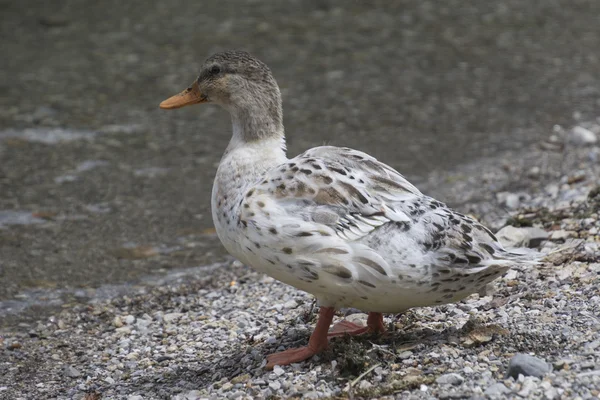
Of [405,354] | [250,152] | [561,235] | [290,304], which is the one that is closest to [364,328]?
[405,354]

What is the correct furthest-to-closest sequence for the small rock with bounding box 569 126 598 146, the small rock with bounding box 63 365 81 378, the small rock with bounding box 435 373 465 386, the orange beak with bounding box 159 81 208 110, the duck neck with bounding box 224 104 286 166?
1. the small rock with bounding box 569 126 598 146
2. the orange beak with bounding box 159 81 208 110
3. the small rock with bounding box 63 365 81 378
4. the duck neck with bounding box 224 104 286 166
5. the small rock with bounding box 435 373 465 386

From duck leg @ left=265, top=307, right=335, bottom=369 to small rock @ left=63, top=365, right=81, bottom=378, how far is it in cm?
147

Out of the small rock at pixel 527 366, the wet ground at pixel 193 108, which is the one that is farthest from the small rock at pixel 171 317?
the small rock at pixel 527 366

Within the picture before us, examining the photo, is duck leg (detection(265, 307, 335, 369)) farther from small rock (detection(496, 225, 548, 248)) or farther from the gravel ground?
small rock (detection(496, 225, 548, 248))

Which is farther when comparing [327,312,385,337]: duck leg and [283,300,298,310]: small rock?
[283,300,298,310]: small rock

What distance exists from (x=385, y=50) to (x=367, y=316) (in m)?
8.44

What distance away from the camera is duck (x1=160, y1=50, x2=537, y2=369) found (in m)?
4.63

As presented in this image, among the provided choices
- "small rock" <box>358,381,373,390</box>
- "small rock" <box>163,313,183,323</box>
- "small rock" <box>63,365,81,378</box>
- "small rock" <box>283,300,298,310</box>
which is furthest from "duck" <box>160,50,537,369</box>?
"small rock" <box>163,313,183,323</box>

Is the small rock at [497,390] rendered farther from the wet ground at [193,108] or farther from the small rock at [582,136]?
the small rock at [582,136]

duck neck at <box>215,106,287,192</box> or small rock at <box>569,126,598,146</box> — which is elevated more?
duck neck at <box>215,106,287,192</box>

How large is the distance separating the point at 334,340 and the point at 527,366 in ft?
4.21

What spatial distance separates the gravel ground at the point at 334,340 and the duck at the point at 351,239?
27 cm

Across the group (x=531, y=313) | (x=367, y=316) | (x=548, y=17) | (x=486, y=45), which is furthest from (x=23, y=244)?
(x=548, y=17)

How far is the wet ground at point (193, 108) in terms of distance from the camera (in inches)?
329
